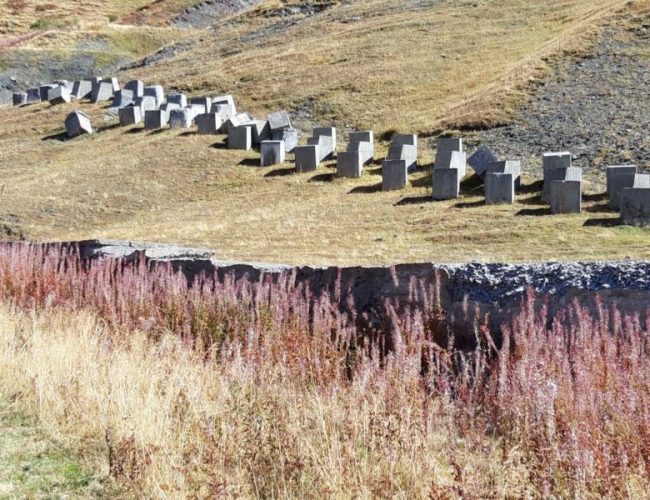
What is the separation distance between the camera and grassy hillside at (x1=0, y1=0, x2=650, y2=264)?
802 inches

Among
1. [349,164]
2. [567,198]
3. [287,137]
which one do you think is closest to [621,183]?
[567,198]

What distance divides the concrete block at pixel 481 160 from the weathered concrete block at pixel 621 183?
3.83 m

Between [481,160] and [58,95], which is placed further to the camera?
[58,95]

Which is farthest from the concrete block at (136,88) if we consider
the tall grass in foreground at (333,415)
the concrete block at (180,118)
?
the tall grass in foreground at (333,415)

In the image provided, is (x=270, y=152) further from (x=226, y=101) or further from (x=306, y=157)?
(x=226, y=101)

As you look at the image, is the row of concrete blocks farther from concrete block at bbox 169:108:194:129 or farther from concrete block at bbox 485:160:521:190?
concrete block at bbox 169:108:194:129

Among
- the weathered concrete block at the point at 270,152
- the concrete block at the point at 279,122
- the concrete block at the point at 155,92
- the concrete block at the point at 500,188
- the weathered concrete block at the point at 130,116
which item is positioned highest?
the concrete block at the point at 155,92

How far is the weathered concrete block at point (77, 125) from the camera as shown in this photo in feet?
120

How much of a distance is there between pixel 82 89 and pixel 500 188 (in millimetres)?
25405

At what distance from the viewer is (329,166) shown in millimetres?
29344

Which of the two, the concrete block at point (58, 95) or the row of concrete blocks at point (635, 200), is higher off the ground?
the concrete block at point (58, 95)

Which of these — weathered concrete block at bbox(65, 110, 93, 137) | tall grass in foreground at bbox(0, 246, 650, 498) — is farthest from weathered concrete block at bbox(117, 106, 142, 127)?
tall grass in foreground at bbox(0, 246, 650, 498)

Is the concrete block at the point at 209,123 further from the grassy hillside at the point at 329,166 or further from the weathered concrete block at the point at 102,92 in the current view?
the weathered concrete block at the point at 102,92

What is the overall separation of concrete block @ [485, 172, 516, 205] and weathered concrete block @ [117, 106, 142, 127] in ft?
57.4
